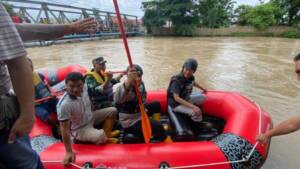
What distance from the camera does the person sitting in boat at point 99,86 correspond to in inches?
126

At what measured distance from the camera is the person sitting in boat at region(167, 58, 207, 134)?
2.82 metres

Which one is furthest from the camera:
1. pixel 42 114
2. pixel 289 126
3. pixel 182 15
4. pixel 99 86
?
pixel 182 15

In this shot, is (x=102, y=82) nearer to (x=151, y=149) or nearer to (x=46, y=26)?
(x=151, y=149)

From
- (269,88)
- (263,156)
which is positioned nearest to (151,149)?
(263,156)

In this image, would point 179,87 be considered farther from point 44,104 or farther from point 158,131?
point 44,104

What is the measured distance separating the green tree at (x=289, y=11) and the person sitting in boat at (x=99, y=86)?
27.7m

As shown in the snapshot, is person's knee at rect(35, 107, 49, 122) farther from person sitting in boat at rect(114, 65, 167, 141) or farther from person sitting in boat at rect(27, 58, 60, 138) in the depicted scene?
person sitting in boat at rect(114, 65, 167, 141)

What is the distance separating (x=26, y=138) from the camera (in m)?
1.07

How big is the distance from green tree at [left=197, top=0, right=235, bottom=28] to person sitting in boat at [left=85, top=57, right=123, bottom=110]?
82.4ft

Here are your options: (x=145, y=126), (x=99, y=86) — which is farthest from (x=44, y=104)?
(x=145, y=126)

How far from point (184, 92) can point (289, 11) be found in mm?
28317

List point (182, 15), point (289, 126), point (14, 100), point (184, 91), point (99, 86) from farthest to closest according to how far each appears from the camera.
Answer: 1. point (182, 15)
2. point (99, 86)
3. point (184, 91)
4. point (289, 126)
5. point (14, 100)

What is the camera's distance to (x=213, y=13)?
27219 millimetres

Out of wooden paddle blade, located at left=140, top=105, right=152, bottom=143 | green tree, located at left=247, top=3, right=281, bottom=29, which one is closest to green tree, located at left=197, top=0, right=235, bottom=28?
green tree, located at left=247, top=3, right=281, bottom=29
